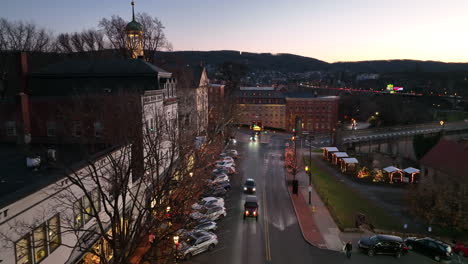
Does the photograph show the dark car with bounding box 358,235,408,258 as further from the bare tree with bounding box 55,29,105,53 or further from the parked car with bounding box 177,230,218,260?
the bare tree with bounding box 55,29,105,53

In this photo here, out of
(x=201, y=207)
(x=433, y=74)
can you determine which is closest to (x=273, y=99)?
(x=201, y=207)

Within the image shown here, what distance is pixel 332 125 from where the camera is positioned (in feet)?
275

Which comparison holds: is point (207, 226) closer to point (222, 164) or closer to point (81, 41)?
point (222, 164)

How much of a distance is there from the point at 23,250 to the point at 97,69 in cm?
1916

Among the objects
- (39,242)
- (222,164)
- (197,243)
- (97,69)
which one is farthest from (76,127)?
(222,164)

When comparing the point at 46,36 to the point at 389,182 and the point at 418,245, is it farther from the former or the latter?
the point at 418,245

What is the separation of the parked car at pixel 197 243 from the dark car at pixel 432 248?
12876mm

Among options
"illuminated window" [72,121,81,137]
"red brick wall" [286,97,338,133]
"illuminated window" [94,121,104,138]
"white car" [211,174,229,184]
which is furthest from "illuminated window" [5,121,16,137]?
"red brick wall" [286,97,338,133]

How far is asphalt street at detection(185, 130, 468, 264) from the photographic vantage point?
21.9 m

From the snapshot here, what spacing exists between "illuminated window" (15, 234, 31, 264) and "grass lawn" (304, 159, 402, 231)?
2053 centimetres

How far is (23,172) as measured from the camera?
15773 millimetres

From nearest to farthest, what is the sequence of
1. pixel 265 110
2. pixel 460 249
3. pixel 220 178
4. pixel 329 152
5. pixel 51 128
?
pixel 460 249
pixel 51 128
pixel 220 178
pixel 329 152
pixel 265 110

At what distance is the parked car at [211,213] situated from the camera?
2652 centimetres

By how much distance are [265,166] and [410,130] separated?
36.2 meters
